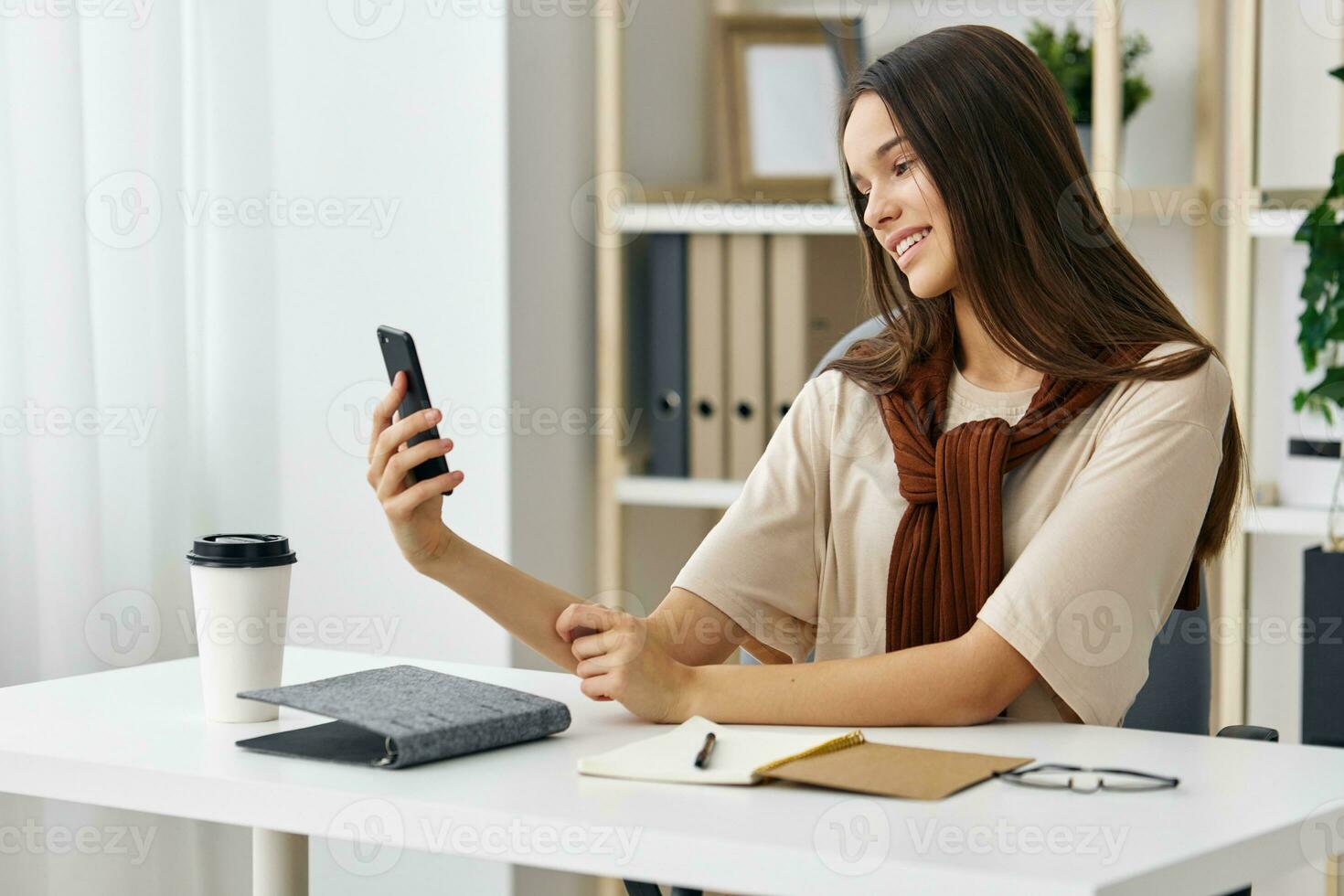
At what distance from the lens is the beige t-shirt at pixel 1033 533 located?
1.24 meters

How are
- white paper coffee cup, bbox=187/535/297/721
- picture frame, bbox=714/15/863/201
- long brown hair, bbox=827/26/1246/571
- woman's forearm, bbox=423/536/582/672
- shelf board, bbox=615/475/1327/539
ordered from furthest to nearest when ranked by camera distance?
picture frame, bbox=714/15/863/201
shelf board, bbox=615/475/1327/539
long brown hair, bbox=827/26/1246/571
woman's forearm, bbox=423/536/582/672
white paper coffee cup, bbox=187/535/297/721

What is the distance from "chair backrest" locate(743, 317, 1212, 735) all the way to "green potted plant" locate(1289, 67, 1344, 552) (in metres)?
0.62

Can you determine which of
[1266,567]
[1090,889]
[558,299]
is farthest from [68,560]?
[1266,567]

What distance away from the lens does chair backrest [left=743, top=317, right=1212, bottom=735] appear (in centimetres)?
159

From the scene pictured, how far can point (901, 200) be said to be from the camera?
1.49 m

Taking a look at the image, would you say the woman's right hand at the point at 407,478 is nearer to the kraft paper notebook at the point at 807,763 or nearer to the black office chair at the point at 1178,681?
the kraft paper notebook at the point at 807,763

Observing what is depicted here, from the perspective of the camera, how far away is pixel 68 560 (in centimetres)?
189

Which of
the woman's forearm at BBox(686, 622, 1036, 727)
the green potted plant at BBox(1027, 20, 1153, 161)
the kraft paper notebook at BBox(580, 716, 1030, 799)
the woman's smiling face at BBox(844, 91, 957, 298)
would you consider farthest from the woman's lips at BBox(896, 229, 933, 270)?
the green potted plant at BBox(1027, 20, 1153, 161)

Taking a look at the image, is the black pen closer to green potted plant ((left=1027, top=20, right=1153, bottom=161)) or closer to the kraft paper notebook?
the kraft paper notebook

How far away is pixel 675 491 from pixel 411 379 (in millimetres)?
1262

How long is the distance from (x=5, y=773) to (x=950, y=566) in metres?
0.82

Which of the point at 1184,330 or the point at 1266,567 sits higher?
the point at 1184,330

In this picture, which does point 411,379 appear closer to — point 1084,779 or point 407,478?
point 407,478

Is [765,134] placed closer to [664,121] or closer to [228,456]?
[664,121]
